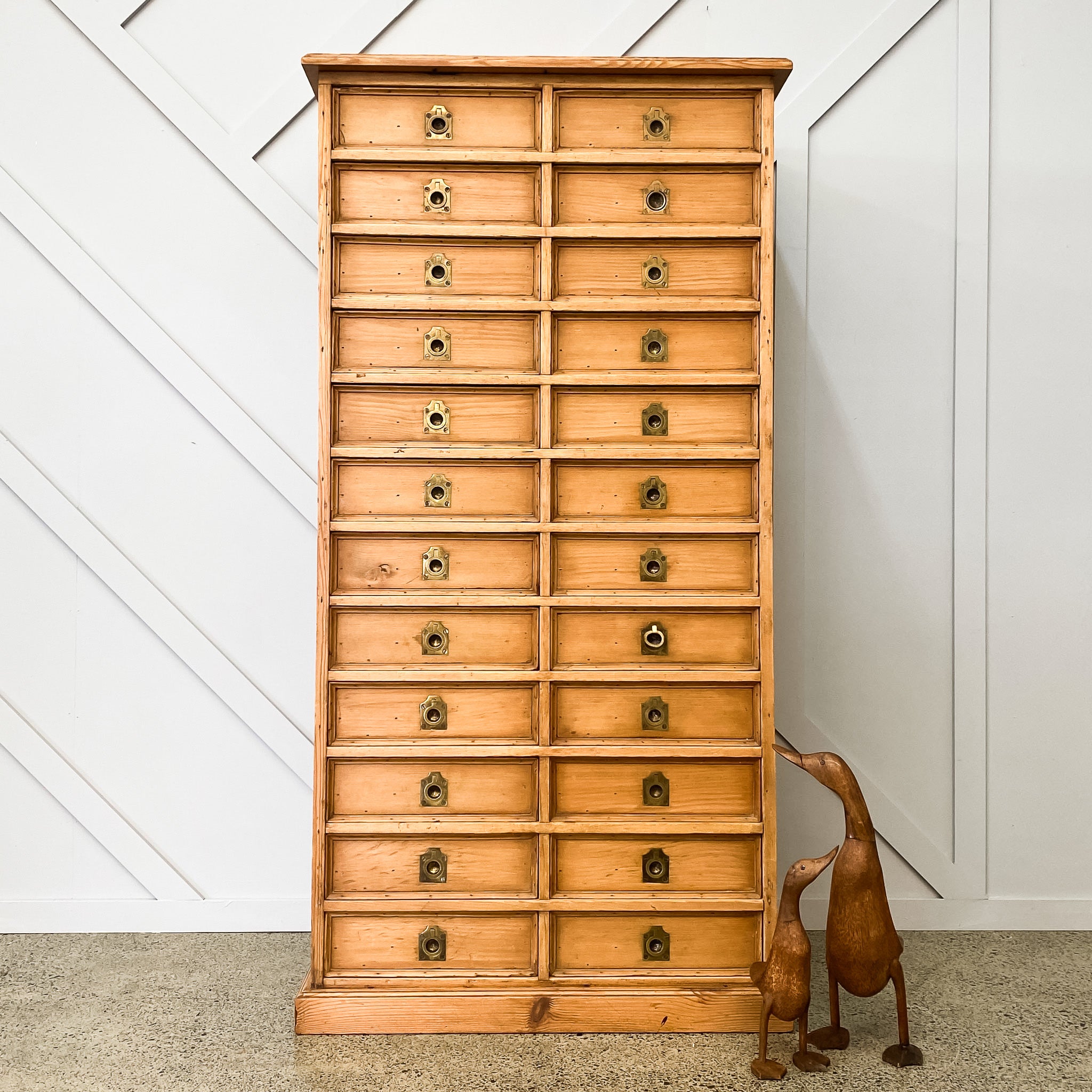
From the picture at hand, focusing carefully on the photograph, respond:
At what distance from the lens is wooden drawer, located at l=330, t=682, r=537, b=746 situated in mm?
1947

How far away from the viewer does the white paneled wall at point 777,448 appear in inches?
96.5

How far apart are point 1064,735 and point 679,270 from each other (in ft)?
5.92

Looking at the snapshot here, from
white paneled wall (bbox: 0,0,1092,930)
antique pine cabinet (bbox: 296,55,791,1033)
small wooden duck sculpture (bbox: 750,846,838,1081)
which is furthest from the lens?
white paneled wall (bbox: 0,0,1092,930)

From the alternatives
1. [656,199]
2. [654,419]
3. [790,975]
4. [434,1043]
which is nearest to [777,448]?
[654,419]

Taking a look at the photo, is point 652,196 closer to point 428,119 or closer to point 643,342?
point 643,342

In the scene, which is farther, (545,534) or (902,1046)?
(545,534)

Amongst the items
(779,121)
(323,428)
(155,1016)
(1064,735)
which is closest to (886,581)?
(1064,735)

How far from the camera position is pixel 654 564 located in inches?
77.0

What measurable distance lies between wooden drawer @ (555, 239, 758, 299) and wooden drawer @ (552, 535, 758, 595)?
571mm

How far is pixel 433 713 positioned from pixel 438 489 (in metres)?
0.52

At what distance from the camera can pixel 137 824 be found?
248 cm

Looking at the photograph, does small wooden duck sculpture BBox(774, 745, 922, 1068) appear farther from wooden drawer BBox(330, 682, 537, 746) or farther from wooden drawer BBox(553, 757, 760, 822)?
wooden drawer BBox(330, 682, 537, 746)

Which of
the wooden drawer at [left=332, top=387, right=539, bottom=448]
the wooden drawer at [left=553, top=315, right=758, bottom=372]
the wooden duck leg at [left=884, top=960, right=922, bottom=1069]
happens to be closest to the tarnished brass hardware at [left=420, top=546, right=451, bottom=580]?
the wooden drawer at [left=332, top=387, right=539, bottom=448]

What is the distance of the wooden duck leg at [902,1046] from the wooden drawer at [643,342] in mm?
1356
